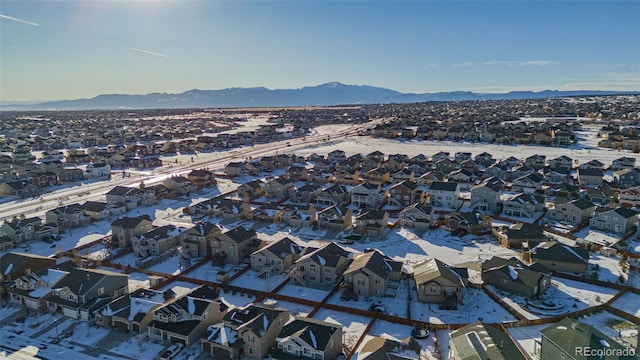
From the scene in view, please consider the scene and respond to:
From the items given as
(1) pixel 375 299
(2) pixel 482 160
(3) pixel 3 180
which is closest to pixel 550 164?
(2) pixel 482 160

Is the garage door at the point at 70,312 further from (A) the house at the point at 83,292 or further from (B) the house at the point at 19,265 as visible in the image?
(B) the house at the point at 19,265

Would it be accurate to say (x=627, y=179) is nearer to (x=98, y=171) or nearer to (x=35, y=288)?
(x=35, y=288)

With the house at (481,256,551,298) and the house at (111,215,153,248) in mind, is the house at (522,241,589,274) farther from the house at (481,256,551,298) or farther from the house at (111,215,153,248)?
the house at (111,215,153,248)

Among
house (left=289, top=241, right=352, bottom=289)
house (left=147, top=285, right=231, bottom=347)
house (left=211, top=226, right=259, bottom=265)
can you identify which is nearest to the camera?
house (left=147, top=285, right=231, bottom=347)

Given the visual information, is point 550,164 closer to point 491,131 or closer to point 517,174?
point 517,174

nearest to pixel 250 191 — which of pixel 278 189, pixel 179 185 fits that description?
pixel 278 189

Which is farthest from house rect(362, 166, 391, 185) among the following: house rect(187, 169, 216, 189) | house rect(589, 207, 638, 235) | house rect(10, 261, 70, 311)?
house rect(10, 261, 70, 311)
